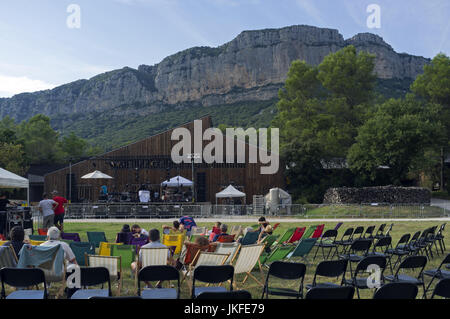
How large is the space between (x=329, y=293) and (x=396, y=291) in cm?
65

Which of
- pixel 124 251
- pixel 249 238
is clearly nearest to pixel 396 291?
pixel 124 251

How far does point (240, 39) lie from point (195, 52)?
13230mm

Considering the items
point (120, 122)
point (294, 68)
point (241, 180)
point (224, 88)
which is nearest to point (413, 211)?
point (241, 180)

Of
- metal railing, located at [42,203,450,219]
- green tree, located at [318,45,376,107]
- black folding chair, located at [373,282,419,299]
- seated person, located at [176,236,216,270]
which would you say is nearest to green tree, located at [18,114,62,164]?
metal railing, located at [42,203,450,219]

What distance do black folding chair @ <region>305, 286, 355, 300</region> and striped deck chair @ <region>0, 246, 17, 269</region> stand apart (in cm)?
462

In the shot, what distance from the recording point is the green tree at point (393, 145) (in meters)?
28.3

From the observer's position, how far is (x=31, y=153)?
167ft

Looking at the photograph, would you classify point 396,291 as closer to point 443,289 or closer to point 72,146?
point 443,289

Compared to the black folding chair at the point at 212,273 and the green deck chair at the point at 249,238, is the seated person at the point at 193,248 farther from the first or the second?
the black folding chair at the point at 212,273

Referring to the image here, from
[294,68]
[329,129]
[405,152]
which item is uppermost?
[294,68]

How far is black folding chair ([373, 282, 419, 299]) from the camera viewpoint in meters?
3.87

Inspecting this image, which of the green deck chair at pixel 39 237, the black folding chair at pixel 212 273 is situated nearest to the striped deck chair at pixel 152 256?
the black folding chair at pixel 212 273

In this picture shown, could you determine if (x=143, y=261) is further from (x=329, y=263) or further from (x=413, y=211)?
(x=413, y=211)
